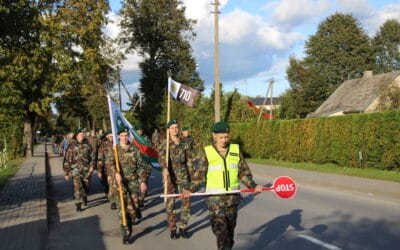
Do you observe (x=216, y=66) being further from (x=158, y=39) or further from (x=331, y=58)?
(x=331, y=58)

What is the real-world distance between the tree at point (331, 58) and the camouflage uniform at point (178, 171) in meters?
57.4

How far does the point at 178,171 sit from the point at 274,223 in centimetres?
225

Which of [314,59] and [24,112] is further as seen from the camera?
[314,59]

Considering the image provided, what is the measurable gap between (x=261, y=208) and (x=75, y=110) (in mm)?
50791

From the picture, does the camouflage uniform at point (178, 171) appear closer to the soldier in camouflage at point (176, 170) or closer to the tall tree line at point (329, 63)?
the soldier in camouflage at point (176, 170)

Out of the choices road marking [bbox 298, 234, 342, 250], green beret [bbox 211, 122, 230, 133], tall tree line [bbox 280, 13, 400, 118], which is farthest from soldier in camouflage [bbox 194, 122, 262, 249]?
tall tree line [bbox 280, 13, 400, 118]

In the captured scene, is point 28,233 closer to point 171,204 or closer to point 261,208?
point 171,204

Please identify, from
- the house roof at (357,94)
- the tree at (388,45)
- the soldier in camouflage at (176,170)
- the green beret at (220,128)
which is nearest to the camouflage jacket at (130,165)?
the soldier in camouflage at (176,170)

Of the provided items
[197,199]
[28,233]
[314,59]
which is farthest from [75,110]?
[28,233]

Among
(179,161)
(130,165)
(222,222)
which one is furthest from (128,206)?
(222,222)

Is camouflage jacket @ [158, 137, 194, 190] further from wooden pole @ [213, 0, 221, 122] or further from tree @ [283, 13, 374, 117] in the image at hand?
tree @ [283, 13, 374, 117]

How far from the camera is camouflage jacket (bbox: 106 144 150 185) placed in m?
8.34

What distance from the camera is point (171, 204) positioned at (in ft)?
28.1

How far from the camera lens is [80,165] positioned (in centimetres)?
1245
